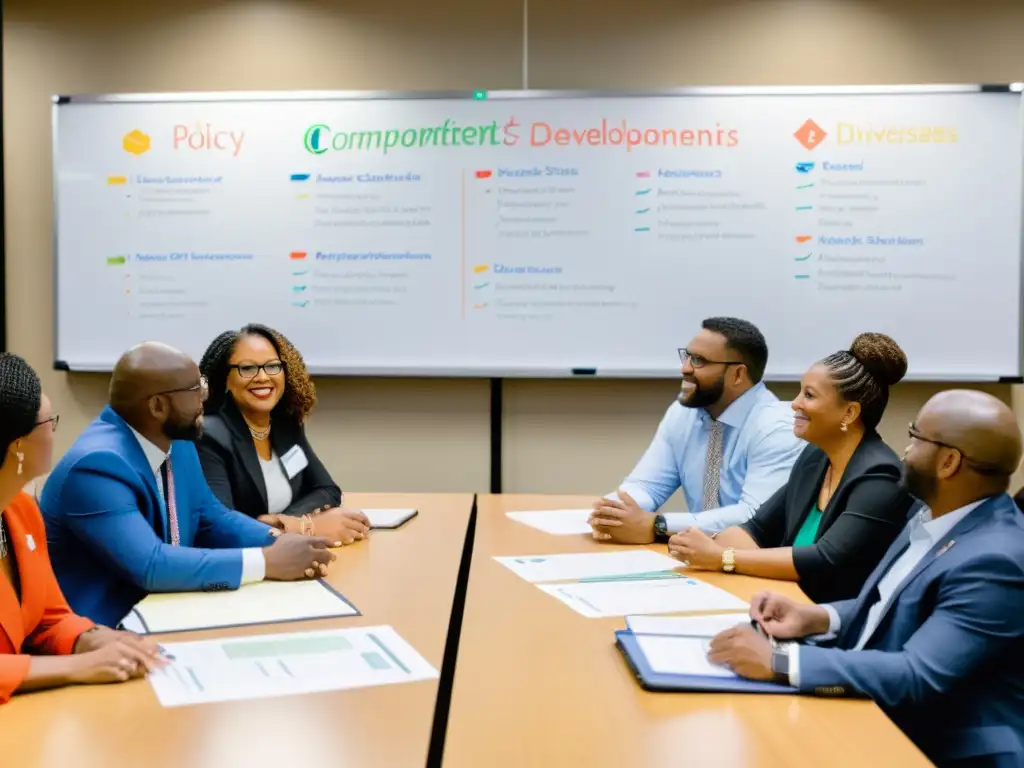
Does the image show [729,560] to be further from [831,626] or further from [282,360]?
[282,360]

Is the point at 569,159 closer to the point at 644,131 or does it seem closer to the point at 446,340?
the point at 644,131

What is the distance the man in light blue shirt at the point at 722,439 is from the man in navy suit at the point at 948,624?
Answer: 101 centimetres

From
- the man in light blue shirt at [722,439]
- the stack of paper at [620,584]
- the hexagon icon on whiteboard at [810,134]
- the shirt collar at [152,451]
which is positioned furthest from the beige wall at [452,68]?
the shirt collar at [152,451]

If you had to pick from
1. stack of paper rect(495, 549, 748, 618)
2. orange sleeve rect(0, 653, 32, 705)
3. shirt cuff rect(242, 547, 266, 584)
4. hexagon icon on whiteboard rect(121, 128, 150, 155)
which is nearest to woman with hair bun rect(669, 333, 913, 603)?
stack of paper rect(495, 549, 748, 618)

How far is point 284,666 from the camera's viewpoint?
4.61ft

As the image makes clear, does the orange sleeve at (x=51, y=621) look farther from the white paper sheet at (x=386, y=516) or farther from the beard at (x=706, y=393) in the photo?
the beard at (x=706, y=393)

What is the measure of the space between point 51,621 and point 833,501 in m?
1.71

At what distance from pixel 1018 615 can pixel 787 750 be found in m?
0.51

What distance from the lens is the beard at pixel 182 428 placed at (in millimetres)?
1987

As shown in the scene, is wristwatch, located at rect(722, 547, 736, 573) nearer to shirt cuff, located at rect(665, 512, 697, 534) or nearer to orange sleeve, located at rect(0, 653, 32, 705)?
shirt cuff, located at rect(665, 512, 697, 534)

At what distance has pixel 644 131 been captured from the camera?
383 cm

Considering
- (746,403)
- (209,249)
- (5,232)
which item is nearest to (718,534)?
(746,403)

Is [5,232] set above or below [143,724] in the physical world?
above

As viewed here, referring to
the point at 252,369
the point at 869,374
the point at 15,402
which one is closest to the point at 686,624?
the point at 869,374
